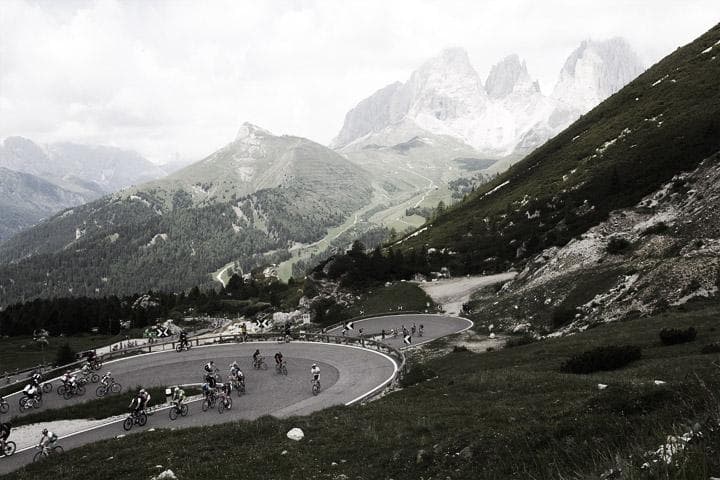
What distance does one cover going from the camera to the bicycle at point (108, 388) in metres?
42.3

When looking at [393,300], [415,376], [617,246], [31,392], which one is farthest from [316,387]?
[393,300]

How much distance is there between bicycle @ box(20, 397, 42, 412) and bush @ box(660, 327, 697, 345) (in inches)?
1952

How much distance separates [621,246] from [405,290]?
1695 inches

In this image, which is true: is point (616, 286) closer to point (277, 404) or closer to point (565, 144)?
point (277, 404)

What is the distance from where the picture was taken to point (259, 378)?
45.0 m

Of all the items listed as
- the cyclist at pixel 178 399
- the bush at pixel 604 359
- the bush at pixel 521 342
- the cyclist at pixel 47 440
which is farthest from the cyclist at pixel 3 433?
the bush at pixel 521 342

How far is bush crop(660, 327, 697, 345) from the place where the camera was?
86.6ft

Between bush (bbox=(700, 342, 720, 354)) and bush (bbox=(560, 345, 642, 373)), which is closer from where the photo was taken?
bush (bbox=(700, 342, 720, 354))

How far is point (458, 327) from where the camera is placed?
65.1 m

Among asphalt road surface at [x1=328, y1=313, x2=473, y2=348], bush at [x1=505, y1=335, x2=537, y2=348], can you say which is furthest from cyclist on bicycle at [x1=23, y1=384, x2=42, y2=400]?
bush at [x1=505, y1=335, x2=537, y2=348]

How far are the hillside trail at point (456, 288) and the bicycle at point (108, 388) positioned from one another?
2005 inches

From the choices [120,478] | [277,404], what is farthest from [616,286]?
[120,478]

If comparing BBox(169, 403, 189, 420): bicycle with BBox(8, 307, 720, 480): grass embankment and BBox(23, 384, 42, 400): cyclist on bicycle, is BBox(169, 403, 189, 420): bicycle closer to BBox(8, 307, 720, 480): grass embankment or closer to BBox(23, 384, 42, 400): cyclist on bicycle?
BBox(8, 307, 720, 480): grass embankment

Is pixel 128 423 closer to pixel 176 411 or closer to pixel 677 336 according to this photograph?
pixel 176 411
